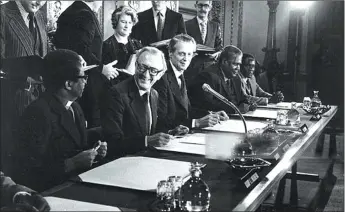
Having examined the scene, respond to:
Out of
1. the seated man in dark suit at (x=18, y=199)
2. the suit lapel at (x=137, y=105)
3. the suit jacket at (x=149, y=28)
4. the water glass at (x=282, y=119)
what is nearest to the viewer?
the seated man in dark suit at (x=18, y=199)

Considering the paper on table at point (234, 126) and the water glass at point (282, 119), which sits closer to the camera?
the paper on table at point (234, 126)

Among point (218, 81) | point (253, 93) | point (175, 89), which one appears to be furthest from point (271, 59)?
point (175, 89)

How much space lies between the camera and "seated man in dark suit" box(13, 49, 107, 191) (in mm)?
1981

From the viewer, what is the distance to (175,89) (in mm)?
3598

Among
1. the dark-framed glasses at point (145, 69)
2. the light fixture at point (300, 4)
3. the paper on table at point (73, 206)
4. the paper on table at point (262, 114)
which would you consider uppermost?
the light fixture at point (300, 4)

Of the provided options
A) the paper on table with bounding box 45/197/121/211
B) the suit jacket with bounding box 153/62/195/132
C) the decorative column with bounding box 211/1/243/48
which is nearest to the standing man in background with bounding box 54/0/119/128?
the suit jacket with bounding box 153/62/195/132

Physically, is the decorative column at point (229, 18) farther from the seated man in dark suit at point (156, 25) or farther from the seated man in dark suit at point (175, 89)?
the seated man in dark suit at point (175, 89)

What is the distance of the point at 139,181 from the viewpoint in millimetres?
1725

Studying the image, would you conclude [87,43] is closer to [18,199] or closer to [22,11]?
[22,11]

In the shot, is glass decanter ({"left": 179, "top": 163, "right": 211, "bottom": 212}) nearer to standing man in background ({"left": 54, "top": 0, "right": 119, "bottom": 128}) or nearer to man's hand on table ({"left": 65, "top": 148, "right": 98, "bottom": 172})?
man's hand on table ({"left": 65, "top": 148, "right": 98, "bottom": 172})

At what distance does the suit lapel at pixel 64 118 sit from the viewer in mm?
2195

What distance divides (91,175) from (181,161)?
458mm

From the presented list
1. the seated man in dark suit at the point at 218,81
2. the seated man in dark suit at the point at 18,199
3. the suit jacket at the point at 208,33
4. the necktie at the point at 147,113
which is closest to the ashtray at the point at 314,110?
the seated man in dark suit at the point at 218,81

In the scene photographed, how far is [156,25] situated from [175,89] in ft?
3.96
